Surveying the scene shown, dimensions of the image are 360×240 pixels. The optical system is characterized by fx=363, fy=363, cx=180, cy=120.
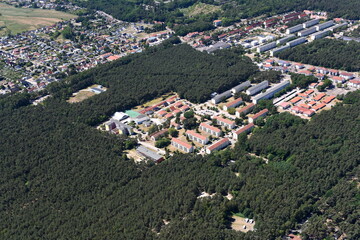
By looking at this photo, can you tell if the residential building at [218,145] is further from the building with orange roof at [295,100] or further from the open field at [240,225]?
the building with orange roof at [295,100]

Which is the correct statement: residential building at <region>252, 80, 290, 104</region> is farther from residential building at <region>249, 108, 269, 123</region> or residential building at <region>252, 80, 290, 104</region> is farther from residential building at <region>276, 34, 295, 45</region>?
residential building at <region>276, 34, 295, 45</region>

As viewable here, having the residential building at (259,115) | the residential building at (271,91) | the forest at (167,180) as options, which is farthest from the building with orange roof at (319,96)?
the residential building at (259,115)

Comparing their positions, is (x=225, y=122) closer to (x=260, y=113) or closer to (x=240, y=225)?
(x=260, y=113)

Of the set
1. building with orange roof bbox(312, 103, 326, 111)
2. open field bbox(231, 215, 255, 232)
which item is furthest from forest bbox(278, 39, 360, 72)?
open field bbox(231, 215, 255, 232)

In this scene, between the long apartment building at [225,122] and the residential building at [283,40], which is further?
the residential building at [283,40]

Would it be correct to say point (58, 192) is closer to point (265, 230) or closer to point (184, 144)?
point (184, 144)

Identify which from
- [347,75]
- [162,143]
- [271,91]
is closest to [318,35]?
[347,75]
